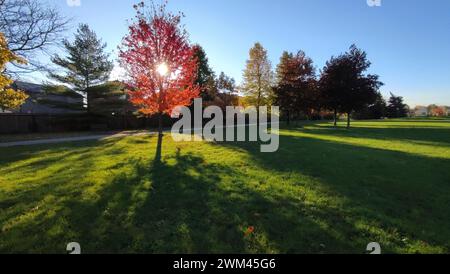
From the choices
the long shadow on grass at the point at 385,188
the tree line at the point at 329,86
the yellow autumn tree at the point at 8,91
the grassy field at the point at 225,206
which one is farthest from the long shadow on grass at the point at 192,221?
the tree line at the point at 329,86

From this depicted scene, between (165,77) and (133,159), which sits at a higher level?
(165,77)

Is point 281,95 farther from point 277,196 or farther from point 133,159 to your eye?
point 277,196

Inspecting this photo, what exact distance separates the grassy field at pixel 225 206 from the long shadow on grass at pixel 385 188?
25 millimetres

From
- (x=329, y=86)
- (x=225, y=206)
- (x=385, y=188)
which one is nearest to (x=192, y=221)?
(x=225, y=206)

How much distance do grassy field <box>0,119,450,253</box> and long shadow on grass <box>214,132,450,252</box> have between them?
0.02m

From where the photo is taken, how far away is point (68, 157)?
9531mm

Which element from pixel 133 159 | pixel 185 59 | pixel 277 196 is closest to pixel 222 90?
pixel 185 59

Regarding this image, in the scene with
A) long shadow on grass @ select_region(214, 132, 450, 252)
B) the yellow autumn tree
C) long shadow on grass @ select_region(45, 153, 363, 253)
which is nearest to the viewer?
long shadow on grass @ select_region(45, 153, 363, 253)

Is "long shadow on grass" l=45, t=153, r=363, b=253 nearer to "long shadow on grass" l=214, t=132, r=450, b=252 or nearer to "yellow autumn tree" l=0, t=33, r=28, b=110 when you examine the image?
"long shadow on grass" l=214, t=132, r=450, b=252

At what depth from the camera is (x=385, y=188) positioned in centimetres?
599

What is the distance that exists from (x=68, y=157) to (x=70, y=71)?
19.3 meters

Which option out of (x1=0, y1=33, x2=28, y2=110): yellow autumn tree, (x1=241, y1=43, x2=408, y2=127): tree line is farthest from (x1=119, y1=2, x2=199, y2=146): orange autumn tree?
(x1=241, y1=43, x2=408, y2=127): tree line

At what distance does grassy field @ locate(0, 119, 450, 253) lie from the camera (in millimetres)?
3641

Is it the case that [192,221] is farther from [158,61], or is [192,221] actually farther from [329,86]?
[329,86]
